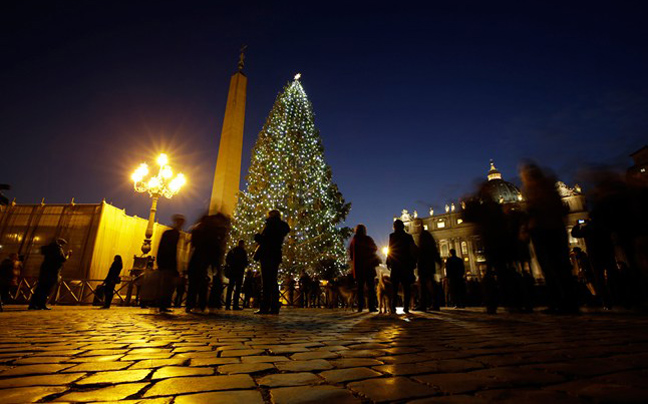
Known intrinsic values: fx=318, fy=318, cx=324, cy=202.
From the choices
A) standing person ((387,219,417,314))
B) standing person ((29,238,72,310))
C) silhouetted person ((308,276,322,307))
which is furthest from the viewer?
silhouetted person ((308,276,322,307))

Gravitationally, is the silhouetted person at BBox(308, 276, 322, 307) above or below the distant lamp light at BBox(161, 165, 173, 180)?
below

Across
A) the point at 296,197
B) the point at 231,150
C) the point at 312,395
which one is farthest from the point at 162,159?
the point at 312,395

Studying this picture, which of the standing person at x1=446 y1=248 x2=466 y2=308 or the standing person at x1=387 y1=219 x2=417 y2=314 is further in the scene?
the standing person at x1=446 y1=248 x2=466 y2=308

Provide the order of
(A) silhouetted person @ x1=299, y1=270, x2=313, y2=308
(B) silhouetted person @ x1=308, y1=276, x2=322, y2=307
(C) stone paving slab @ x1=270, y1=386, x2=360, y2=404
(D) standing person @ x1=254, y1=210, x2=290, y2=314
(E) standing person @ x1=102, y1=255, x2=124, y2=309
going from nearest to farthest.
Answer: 1. (C) stone paving slab @ x1=270, y1=386, x2=360, y2=404
2. (D) standing person @ x1=254, y1=210, x2=290, y2=314
3. (E) standing person @ x1=102, y1=255, x2=124, y2=309
4. (A) silhouetted person @ x1=299, y1=270, x2=313, y2=308
5. (B) silhouetted person @ x1=308, y1=276, x2=322, y2=307

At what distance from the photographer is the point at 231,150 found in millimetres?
16922

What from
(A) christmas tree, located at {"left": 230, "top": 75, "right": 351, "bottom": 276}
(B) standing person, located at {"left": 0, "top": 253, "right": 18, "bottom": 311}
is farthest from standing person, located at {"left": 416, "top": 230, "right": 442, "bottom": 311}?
(B) standing person, located at {"left": 0, "top": 253, "right": 18, "bottom": 311}

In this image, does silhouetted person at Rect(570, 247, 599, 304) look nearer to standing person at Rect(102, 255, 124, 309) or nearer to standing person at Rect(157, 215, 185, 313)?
standing person at Rect(157, 215, 185, 313)

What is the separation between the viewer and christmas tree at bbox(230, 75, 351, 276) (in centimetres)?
1833

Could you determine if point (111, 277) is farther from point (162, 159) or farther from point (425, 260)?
point (425, 260)

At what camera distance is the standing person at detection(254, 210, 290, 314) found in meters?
6.76

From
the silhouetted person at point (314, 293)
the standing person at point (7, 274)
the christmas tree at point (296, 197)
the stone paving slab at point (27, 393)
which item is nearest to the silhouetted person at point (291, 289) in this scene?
the silhouetted person at point (314, 293)

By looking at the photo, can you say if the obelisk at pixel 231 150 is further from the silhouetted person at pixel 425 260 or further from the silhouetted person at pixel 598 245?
the silhouetted person at pixel 598 245

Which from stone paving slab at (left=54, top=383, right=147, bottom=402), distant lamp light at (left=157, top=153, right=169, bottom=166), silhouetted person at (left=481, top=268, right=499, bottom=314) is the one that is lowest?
stone paving slab at (left=54, top=383, right=147, bottom=402)

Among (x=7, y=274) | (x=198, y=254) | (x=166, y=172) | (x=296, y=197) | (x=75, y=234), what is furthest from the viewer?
(x=296, y=197)
